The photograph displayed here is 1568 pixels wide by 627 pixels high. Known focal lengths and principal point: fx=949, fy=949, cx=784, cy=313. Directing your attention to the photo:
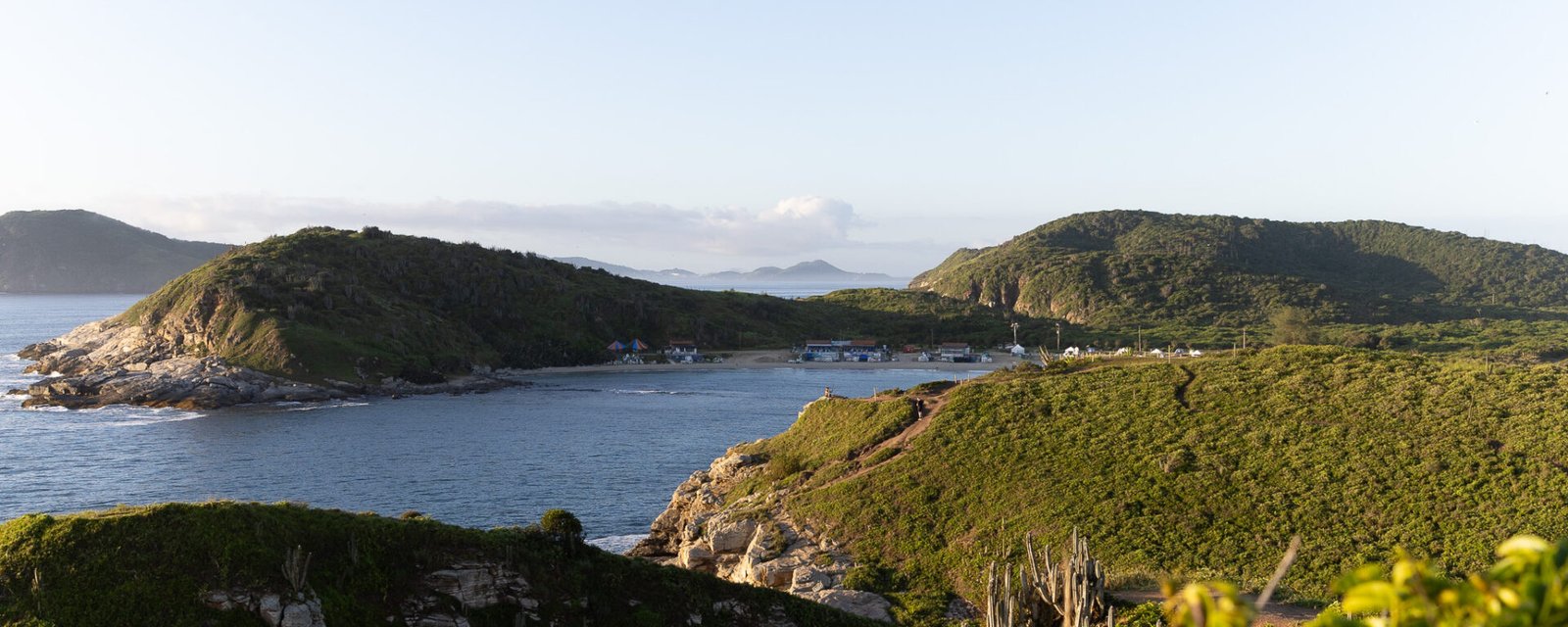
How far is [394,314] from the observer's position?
500 feet

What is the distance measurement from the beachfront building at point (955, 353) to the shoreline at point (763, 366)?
3684 millimetres

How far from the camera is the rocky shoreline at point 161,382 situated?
116 m

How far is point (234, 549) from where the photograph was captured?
25359mm

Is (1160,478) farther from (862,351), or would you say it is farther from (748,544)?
(862,351)

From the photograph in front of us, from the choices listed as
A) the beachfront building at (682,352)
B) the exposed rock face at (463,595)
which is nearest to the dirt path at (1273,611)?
the exposed rock face at (463,595)

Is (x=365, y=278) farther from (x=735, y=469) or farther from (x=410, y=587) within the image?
(x=410, y=587)

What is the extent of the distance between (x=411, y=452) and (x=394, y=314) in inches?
2819

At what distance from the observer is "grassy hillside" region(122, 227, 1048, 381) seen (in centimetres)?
13438

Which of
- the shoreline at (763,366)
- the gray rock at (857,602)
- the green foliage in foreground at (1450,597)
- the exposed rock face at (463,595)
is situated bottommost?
the gray rock at (857,602)

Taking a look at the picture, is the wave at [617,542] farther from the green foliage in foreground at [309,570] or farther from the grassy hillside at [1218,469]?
the green foliage in foreground at [309,570]

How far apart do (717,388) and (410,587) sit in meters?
113

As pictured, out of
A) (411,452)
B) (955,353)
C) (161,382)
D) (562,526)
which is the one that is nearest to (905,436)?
(562,526)

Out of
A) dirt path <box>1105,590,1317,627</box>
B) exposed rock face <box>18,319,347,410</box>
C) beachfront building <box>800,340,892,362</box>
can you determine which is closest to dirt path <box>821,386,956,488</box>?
dirt path <box>1105,590,1317,627</box>

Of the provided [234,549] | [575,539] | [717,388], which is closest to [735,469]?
[575,539]
